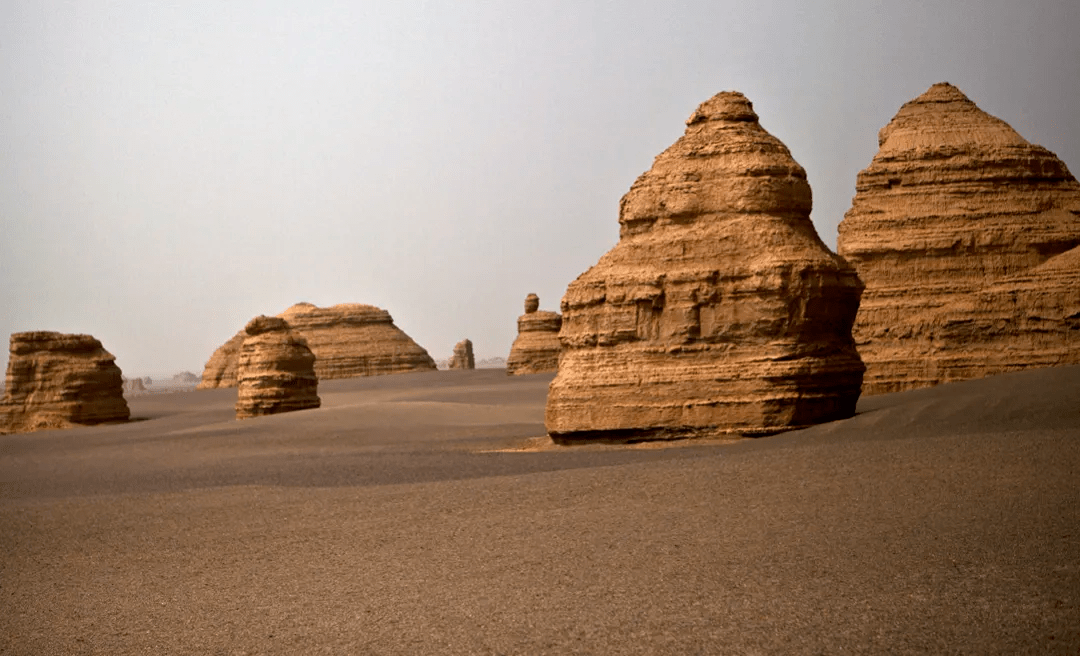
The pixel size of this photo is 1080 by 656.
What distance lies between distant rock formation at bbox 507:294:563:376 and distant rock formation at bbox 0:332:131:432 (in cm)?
2219

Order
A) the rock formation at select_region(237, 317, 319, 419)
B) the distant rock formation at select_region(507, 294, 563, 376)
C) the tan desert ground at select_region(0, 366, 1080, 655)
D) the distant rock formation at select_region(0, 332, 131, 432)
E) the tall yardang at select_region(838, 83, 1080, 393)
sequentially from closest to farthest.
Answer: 1. the tan desert ground at select_region(0, 366, 1080, 655)
2. the tall yardang at select_region(838, 83, 1080, 393)
3. the rock formation at select_region(237, 317, 319, 419)
4. the distant rock formation at select_region(0, 332, 131, 432)
5. the distant rock formation at select_region(507, 294, 563, 376)

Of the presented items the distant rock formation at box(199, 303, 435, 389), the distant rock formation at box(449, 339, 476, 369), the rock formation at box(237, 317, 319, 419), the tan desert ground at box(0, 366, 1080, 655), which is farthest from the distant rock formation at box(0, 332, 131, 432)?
the distant rock formation at box(449, 339, 476, 369)

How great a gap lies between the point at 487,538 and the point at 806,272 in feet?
26.6

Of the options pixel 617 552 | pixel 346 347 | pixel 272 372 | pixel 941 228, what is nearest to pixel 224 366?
pixel 346 347

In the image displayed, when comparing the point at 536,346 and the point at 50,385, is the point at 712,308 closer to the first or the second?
the point at 50,385

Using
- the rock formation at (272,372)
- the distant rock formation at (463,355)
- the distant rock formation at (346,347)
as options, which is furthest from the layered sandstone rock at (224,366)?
the rock formation at (272,372)

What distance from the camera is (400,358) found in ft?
207

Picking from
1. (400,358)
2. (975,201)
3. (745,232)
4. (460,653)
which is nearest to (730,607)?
(460,653)

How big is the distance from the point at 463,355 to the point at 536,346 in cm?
2008

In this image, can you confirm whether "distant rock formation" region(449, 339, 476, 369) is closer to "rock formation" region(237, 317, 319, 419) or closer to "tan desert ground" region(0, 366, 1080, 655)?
"rock formation" region(237, 317, 319, 419)

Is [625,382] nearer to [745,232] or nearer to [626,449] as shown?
[626,449]

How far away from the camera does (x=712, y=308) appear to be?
15.0m

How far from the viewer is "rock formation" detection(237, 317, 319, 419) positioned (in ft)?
96.2

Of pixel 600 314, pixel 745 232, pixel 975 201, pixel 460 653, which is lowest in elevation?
pixel 460 653
